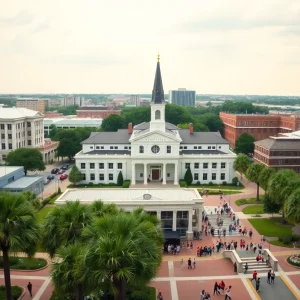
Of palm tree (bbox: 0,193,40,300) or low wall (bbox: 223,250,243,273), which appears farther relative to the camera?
low wall (bbox: 223,250,243,273)

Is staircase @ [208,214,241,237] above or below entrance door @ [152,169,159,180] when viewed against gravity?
below

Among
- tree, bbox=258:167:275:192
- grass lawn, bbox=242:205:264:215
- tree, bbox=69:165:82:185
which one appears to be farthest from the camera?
tree, bbox=69:165:82:185

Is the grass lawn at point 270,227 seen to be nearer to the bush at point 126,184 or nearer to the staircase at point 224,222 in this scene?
the staircase at point 224,222

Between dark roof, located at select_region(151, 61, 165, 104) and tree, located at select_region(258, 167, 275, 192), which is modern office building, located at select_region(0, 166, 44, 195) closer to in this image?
dark roof, located at select_region(151, 61, 165, 104)

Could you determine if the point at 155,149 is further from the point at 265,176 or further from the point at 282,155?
the point at 282,155

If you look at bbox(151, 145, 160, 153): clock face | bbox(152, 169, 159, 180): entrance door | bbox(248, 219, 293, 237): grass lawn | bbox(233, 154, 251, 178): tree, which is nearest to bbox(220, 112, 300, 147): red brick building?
bbox(233, 154, 251, 178): tree

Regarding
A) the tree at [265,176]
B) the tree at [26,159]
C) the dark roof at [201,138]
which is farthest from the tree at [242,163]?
the tree at [26,159]
